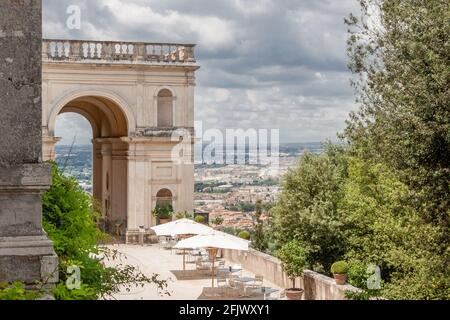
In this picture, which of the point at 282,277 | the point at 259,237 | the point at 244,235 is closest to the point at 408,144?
the point at 282,277

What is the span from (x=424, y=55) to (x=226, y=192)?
29733 millimetres

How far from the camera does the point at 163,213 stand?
32312mm

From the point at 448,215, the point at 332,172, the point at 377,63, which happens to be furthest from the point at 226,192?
the point at 448,215

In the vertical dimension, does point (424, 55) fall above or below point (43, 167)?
above

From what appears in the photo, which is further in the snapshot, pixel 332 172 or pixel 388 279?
pixel 332 172

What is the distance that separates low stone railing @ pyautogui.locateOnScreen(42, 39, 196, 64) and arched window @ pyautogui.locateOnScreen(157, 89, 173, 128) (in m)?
1.59

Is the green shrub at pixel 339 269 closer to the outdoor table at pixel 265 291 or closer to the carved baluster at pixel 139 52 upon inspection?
the outdoor table at pixel 265 291

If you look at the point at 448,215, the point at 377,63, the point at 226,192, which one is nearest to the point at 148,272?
the point at 377,63

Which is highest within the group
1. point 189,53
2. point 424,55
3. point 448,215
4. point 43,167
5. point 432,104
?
point 189,53

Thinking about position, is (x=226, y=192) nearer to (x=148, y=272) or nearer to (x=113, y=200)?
(x=113, y=200)

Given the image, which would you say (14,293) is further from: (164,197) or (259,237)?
(164,197)
